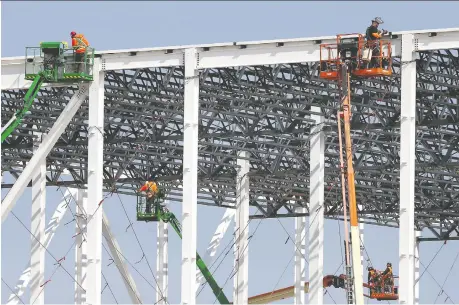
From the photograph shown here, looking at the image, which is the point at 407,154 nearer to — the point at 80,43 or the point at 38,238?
the point at 80,43

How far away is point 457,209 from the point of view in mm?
Result: 84812

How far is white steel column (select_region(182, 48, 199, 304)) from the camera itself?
56.6 meters

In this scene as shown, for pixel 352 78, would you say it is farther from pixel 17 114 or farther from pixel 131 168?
pixel 131 168

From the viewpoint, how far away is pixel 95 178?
58.6 meters

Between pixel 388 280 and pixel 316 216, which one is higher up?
pixel 316 216

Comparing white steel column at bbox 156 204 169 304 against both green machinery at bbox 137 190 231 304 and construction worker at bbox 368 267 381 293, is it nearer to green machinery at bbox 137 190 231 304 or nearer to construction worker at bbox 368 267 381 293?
green machinery at bbox 137 190 231 304

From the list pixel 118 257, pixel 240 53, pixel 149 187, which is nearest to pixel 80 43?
pixel 240 53

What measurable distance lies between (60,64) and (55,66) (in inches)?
7.7

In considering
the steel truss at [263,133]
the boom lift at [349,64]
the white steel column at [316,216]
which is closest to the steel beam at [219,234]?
the steel truss at [263,133]

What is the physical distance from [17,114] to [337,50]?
12.7m

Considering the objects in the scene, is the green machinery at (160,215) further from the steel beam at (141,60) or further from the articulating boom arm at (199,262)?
the steel beam at (141,60)

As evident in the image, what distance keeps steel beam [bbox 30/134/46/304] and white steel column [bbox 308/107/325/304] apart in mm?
11146

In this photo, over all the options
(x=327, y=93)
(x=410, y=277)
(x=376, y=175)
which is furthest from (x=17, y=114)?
(x=376, y=175)

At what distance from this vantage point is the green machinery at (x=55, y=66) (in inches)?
2290
